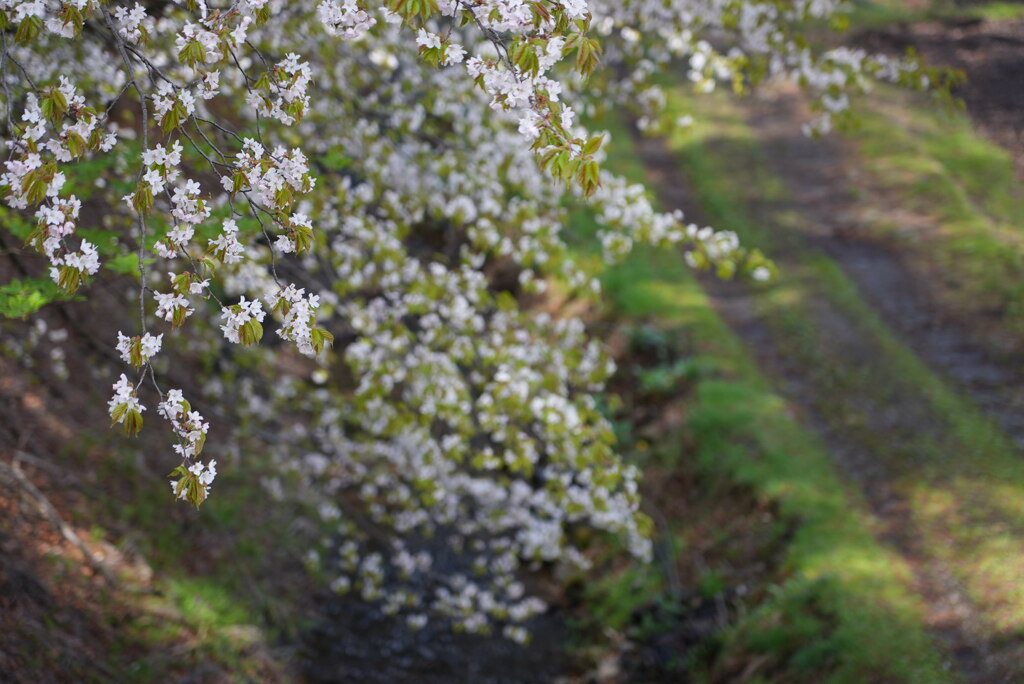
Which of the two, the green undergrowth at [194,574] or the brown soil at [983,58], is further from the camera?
the brown soil at [983,58]

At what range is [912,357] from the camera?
9.01 metres

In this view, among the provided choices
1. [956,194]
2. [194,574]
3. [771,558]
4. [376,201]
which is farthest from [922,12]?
[194,574]

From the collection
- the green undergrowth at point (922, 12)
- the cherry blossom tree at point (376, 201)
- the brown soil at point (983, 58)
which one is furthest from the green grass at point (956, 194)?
the cherry blossom tree at point (376, 201)

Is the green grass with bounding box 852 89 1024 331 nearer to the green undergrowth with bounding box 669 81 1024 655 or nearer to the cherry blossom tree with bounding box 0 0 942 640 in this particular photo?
the green undergrowth with bounding box 669 81 1024 655

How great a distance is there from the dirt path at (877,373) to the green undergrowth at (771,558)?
7.3 inches

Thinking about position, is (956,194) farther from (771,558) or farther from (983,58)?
(771,558)

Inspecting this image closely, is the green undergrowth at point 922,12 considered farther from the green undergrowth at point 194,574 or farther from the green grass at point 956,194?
the green undergrowth at point 194,574

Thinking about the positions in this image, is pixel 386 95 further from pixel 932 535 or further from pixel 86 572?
pixel 932 535

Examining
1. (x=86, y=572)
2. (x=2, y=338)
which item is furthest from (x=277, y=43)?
(x=86, y=572)

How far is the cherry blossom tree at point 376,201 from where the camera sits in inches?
99.6

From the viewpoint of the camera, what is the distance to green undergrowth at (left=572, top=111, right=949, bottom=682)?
5.91 meters

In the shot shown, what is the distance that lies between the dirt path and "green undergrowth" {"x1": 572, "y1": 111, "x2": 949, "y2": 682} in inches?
7.3

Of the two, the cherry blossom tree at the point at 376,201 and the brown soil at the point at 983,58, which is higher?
the brown soil at the point at 983,58

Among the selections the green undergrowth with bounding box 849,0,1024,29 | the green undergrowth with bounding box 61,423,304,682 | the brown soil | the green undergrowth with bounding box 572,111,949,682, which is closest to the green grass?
the brown soil
